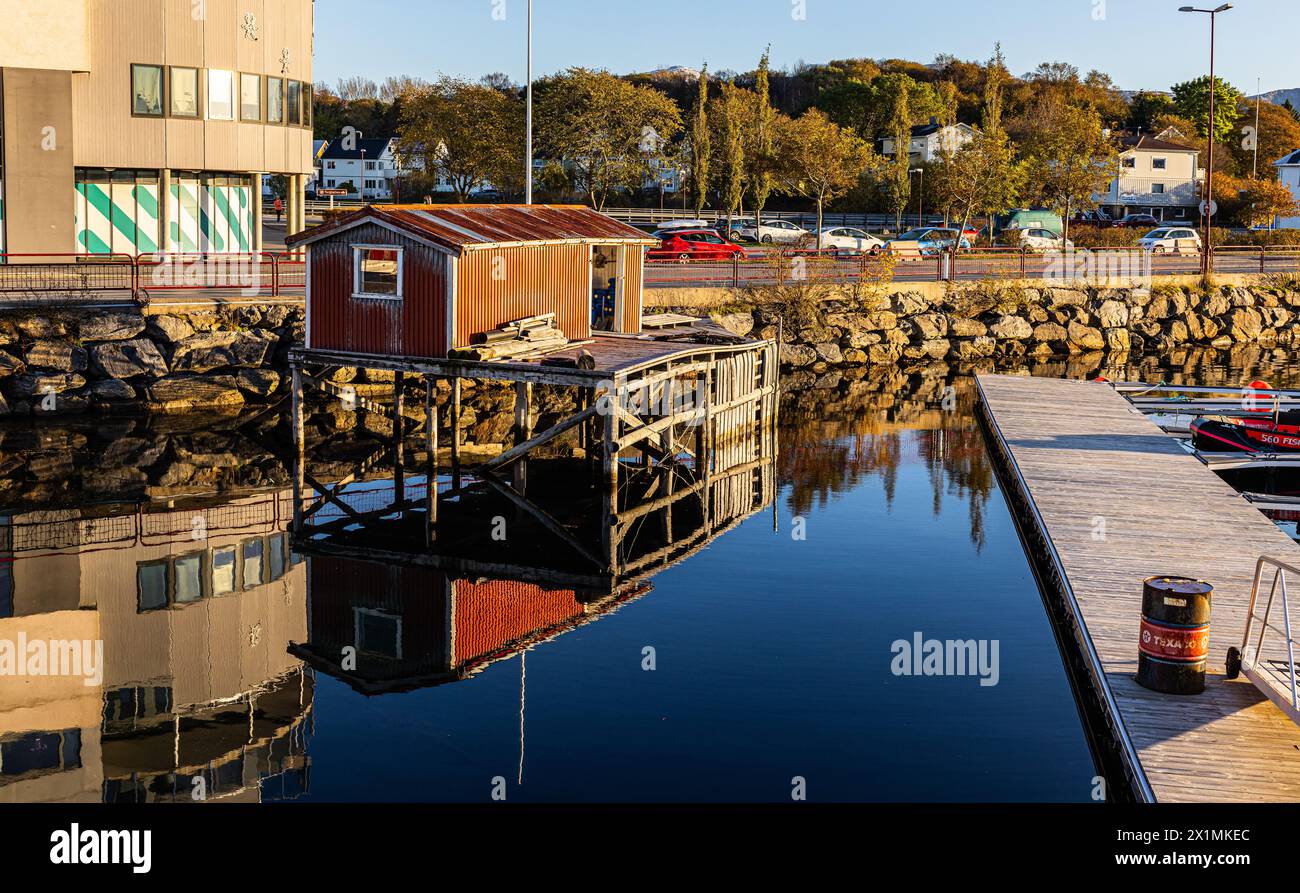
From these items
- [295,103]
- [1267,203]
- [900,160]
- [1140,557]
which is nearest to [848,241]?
[900,160]

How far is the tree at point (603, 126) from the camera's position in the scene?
241 feet

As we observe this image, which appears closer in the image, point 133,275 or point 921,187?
point 133,275

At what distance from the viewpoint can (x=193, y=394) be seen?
37.4 meters

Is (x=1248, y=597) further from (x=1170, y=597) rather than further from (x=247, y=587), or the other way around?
(x=247, y=587)

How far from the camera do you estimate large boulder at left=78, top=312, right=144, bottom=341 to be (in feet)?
123

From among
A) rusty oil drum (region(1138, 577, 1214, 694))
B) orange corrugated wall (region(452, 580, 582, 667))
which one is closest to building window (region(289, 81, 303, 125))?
orange corrugated wall (region(452, 580, 582, 667))

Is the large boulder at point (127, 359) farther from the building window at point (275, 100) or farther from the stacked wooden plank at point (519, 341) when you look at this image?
the building window at point (275, 100)

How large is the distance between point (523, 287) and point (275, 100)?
71.3 feet

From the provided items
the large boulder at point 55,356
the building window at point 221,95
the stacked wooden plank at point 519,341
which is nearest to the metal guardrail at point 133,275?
the large boulder at point 55,356

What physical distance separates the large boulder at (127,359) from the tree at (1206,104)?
281 feet

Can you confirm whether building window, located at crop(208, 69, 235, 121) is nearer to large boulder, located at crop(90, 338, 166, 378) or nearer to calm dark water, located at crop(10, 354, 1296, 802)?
large boulder, located at crop(90, 338, 166, 378)

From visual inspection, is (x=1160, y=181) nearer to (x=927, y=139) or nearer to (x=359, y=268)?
(x=927, y=139)

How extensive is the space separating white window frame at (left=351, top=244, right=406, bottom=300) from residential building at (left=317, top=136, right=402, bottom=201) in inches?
3628
